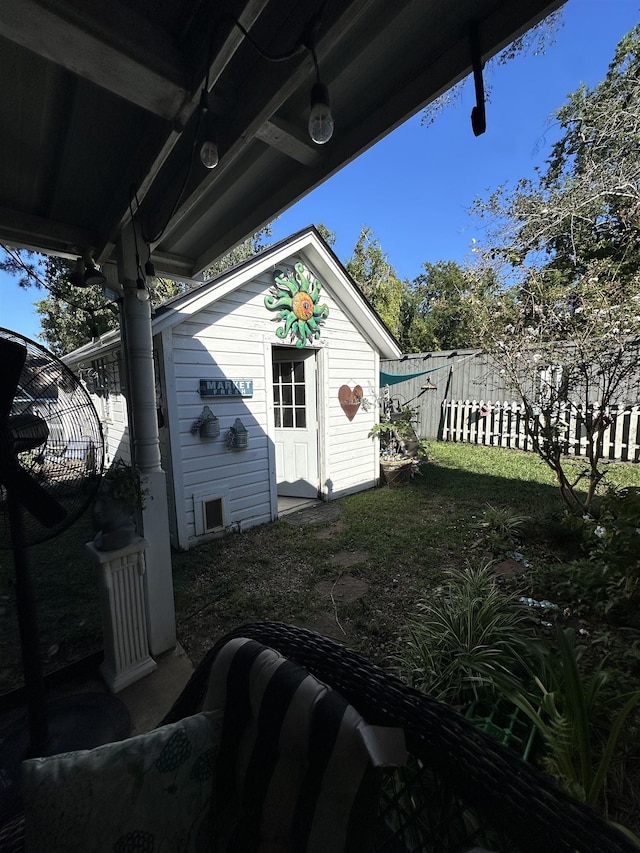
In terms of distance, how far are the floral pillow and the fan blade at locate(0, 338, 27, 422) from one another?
1.08 meters

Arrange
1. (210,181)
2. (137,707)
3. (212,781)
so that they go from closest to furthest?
1. (212,781)
2. (210,181)
3. (137,707)

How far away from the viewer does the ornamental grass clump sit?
1536 millimetres

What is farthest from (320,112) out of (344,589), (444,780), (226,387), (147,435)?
(226,387)

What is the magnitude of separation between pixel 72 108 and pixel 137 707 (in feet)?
8.65

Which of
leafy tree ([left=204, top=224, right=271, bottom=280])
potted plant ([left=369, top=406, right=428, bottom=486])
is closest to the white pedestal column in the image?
potted plant ([left=369, top=406, right=428, bottom=486])

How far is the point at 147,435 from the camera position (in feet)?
6.72

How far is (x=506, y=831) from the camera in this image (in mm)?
637

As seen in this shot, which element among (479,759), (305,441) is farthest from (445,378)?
(479,759)

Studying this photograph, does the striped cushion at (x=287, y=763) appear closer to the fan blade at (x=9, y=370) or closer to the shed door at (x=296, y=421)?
the fan blade at (x=9, y=370)

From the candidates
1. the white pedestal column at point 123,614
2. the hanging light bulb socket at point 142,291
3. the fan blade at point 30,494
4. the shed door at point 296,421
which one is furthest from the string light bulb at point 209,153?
the shed door at point 296,421

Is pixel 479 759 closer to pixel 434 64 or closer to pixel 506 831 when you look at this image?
pixel 506 831

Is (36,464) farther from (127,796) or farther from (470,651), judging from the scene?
(470,651)

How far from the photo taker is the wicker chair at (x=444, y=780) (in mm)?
579

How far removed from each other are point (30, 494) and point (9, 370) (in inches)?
18.3
